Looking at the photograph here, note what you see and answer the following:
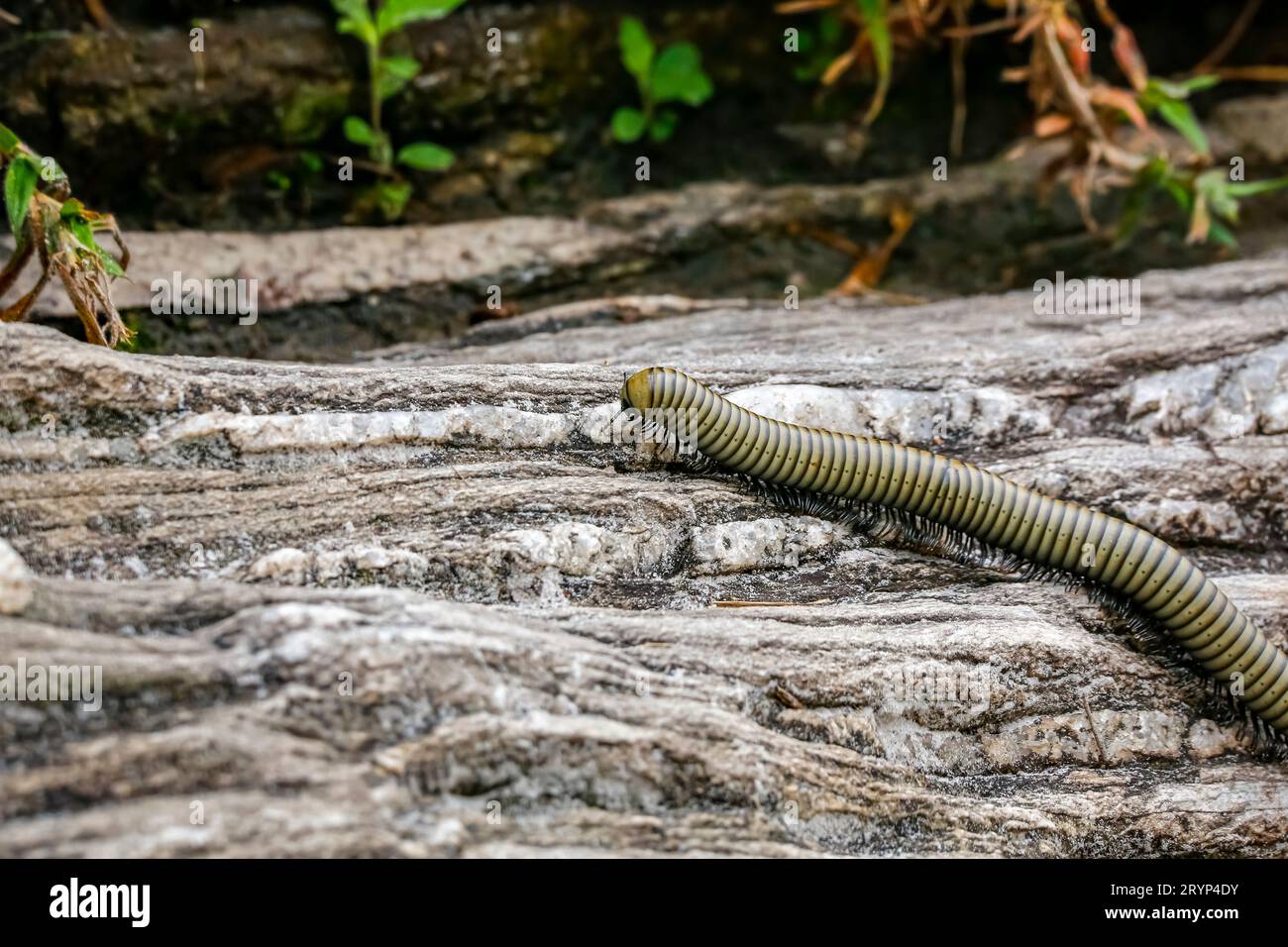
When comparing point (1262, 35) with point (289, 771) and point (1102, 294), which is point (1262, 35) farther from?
point (289, 771)

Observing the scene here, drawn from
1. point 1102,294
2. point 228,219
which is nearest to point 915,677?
point 1102,294

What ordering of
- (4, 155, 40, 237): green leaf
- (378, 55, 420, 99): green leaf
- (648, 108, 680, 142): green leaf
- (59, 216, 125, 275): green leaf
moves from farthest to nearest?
(648, 108, 680, 142): green leaf → (378, 55, 420, 99): green leaf → (59, 216, 125, 275): green leaf → (4, 155, 40, 237): green leaf

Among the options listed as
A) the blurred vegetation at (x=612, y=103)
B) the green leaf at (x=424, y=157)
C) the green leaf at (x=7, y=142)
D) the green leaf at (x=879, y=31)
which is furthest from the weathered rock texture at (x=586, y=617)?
the green leaf at (x=879, y=31)

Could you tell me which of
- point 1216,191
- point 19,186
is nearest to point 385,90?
point 19,186

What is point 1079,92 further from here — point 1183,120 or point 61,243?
point 61,243

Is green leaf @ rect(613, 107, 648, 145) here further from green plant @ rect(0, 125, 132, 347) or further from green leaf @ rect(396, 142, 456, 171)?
green plant @ rect(0, 125, 132, 347)

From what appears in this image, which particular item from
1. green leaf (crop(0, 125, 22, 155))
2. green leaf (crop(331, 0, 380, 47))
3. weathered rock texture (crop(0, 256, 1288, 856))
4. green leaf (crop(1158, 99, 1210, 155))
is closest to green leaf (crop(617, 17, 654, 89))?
green leaf (crop(331, 0, 380, 47))
